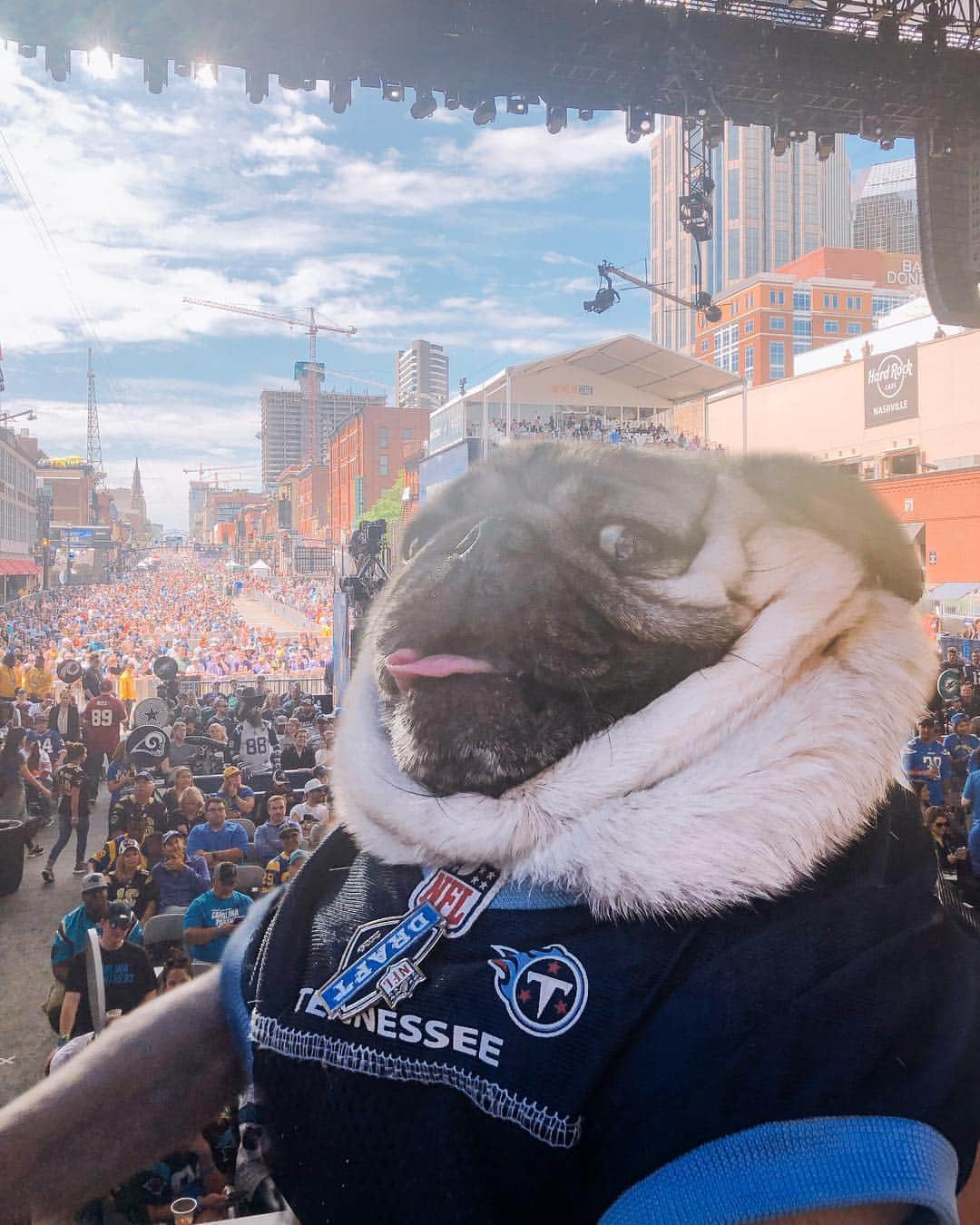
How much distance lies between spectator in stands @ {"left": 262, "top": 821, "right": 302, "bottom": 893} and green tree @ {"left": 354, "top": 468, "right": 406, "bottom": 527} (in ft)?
5.41

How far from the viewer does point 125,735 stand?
15.1 feet

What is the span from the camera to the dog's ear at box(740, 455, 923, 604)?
61 centimetres

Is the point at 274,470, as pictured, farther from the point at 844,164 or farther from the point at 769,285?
the point at 844,164

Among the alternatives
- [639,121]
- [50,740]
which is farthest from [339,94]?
[50,740]

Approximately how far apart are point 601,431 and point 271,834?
8.07 feet

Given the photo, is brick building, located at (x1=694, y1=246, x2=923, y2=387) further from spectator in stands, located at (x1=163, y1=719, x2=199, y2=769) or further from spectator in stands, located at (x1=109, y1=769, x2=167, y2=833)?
spectator in stands, located at (x1=163, y1=719, x2=199, y2=769)

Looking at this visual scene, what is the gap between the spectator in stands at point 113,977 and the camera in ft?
6.20

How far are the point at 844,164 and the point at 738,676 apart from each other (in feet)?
8.12

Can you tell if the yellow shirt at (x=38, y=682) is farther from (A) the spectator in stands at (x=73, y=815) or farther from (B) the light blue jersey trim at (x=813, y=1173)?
(B) the light blue jersey trim at (x=813, y=1173)

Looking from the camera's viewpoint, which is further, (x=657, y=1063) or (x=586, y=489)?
(x=586, y=489)

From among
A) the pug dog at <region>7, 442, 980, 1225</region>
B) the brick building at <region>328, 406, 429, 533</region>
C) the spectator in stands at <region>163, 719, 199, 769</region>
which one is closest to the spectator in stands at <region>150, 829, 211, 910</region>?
the spectator in stands at <region>163, 719, 199, 769</region>

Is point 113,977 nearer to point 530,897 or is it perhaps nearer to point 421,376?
point 421,376

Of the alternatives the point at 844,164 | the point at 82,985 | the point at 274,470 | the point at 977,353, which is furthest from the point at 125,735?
the point at 977,353

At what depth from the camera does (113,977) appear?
2078 millimetres
